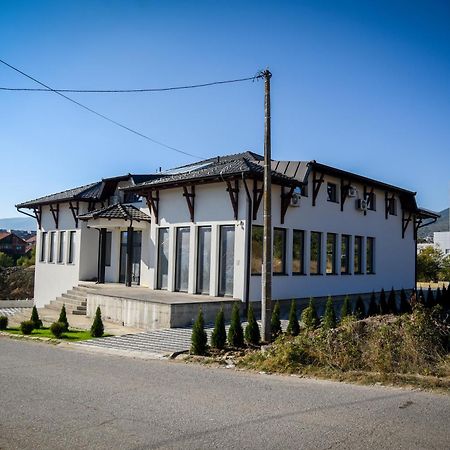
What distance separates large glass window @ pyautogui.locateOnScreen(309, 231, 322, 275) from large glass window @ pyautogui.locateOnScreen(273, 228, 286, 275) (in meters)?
1.74

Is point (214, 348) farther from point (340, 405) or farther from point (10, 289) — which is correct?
point (10, 289)

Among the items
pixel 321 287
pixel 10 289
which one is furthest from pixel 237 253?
pixel 10 289

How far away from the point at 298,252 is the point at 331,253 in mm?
2461

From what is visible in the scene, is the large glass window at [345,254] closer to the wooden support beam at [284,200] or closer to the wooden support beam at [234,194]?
the wooden support beam at [284,200]

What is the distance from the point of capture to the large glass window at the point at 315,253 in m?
19.5

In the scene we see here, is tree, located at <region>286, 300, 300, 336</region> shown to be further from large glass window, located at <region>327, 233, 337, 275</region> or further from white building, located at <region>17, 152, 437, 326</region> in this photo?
large glass window, located at <region>327, 233, 337, 275</region>

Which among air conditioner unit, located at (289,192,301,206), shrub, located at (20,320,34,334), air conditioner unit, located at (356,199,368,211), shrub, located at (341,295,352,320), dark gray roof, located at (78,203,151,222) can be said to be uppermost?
air conditioner unit, located at (356,199,368,211)

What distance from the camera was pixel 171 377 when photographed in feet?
29.2

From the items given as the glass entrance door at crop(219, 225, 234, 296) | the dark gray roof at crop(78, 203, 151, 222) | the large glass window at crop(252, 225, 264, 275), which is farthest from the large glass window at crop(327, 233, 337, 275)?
the dark gray roof at crop(78, 203, 151, 222)

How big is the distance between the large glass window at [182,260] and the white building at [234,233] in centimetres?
4

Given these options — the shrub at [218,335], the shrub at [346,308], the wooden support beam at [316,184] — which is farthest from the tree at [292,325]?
the wooden support beam at [316,184]

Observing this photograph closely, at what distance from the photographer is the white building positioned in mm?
16875

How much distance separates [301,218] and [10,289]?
34723 millimetres

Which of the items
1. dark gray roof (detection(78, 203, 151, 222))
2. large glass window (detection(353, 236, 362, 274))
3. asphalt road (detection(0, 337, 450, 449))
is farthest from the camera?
large glass window (detection(353, 236, 362, 274))
